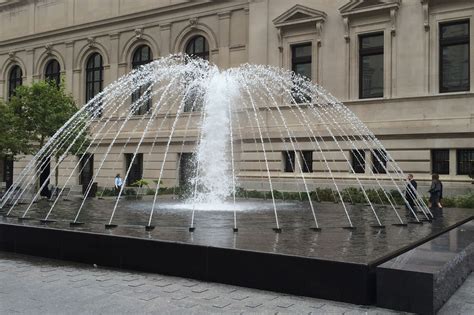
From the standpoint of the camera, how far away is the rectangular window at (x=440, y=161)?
25391mm

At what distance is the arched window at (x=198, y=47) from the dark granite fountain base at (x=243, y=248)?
24844 millimetres

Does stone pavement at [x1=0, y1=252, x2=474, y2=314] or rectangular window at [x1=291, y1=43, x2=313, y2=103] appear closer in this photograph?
stone pavement at [x1=0, y1=252, x2=474, y2=314]

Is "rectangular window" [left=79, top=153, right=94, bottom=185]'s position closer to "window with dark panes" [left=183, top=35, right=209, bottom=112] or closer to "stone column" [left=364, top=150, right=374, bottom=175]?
"window with dark panes" [left=183, top=35, right=209, bottom=112]

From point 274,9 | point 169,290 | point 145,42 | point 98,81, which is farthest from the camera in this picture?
point 98,81

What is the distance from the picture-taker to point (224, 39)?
1337 inches

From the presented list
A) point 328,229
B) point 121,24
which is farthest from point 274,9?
point 328,229

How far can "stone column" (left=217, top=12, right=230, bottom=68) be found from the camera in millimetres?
33781

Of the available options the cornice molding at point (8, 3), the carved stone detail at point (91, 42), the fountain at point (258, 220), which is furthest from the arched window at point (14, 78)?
the fountain at point (258, 220)

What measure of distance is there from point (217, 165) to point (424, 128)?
12.3 meters

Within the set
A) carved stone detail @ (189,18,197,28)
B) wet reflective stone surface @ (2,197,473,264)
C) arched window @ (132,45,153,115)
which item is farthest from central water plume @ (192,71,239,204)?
arched window @ (132,45,153,115)

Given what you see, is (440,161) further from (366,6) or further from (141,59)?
(141,59)

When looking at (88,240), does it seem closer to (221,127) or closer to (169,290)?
(169,290)

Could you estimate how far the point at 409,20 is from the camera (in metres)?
26.0

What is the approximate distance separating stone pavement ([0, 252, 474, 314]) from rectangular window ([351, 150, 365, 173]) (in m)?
18.9
